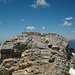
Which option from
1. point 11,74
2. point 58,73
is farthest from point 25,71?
point 58,73

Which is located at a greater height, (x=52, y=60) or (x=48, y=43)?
(x=48, y=43)

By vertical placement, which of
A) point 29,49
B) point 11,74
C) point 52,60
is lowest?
point 11,74

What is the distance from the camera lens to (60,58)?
113 feet

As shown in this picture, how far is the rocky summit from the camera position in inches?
1280

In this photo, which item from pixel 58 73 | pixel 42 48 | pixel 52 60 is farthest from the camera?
pixel 42 48

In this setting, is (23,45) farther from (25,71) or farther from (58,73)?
(58,73)

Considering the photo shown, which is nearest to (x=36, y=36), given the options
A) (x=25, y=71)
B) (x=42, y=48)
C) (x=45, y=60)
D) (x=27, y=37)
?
(x=27, y=37)

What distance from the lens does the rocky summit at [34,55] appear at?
3250 cm

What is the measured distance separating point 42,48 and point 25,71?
6.66 meters

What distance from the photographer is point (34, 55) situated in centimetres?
3541

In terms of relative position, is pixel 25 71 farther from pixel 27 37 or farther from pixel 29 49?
pixel 27 37

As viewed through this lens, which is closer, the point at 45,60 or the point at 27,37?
the point at 45,60

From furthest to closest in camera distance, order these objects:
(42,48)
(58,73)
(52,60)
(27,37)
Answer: (27,37)
(42,48)
(52,60)
(58,73)

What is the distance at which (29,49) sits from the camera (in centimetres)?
3712
